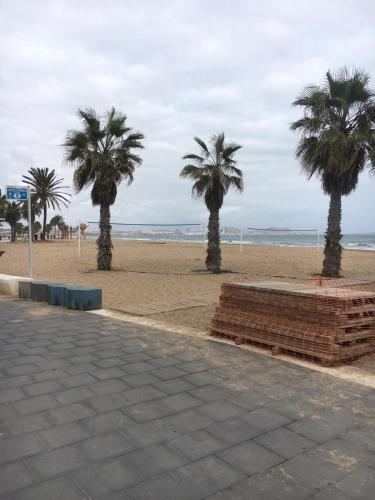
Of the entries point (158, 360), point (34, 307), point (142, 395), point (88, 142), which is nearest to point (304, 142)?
point (88, 142)

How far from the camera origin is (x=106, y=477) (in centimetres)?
257

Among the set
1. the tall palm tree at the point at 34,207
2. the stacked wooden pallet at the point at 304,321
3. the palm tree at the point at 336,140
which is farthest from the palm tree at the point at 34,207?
the stacked wooden pallet at the point at 304,321

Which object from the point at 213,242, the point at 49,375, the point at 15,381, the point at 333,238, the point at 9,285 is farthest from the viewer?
the point at 213,242

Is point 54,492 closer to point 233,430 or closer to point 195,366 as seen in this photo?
point 233,430

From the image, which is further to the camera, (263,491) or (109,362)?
(109,362)

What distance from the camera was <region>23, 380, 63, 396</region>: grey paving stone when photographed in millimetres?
3967

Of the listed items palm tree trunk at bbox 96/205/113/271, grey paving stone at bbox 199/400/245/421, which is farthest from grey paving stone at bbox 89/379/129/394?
palm tree trunk at bbox 96/205/113/271

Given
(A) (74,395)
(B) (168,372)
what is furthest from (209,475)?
(B) (168,372)

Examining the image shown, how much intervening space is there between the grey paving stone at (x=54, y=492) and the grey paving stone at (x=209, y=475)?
2.01 feet

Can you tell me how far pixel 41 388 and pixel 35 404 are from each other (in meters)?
0.40

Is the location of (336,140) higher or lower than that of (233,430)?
higher

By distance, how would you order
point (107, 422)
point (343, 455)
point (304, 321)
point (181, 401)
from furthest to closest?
point (304, 321)
point (181, 401)
point (107, 422)
point (343, 455)

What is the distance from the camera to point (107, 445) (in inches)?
117

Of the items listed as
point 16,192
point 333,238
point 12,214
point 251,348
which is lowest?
point 251,348
